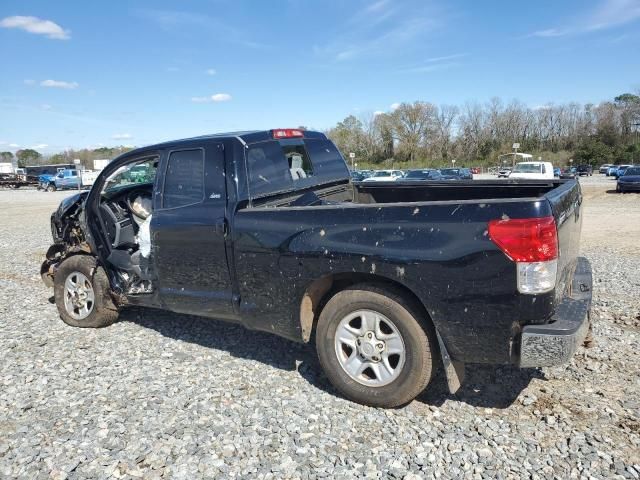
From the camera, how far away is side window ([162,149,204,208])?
13.7ft

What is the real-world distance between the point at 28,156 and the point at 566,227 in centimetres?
13186

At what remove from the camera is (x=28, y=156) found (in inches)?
4483

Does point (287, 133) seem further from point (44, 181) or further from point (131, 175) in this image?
point (44, 181)

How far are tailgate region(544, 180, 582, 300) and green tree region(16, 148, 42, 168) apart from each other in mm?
117695

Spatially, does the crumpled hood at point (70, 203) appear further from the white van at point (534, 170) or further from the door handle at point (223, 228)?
the white van at point (534, 170)

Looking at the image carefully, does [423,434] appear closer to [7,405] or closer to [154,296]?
[154,296]

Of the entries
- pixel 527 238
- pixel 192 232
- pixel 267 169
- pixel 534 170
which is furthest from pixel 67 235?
pixel 534 170

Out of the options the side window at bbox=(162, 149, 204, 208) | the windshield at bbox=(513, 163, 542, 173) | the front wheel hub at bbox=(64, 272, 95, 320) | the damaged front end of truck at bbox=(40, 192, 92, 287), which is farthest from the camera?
the windshield at bbox=(513, 163, 542, 173)

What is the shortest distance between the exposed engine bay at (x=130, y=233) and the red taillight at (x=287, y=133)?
1.50 metres

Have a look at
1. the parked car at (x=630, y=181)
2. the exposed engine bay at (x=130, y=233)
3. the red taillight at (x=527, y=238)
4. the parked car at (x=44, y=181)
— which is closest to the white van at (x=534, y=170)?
the parked car at (x=630, y=181)

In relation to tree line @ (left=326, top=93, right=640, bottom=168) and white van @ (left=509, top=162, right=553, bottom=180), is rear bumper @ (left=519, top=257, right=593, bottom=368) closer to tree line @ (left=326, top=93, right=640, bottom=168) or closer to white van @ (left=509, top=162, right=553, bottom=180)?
white van @ (left=509, top=162, right=553, bottom=180)

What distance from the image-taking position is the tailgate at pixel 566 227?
3027mm

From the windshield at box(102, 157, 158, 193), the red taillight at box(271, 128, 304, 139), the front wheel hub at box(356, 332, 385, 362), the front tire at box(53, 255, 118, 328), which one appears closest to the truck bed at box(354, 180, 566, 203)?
the red taillight at box(271, 128, 304, 139)

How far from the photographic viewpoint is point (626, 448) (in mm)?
2916
